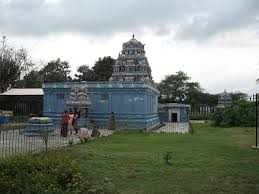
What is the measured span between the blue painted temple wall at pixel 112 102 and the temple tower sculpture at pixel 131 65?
4.30 metres

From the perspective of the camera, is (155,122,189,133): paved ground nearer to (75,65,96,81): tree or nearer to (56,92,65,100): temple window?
(56,92,65,100): temple window

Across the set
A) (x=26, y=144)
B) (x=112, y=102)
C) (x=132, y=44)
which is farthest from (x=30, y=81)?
(x=26, y=144)

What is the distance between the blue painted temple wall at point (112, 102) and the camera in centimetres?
3106

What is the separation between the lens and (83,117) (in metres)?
30.7

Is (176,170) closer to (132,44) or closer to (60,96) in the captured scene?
(60,96)

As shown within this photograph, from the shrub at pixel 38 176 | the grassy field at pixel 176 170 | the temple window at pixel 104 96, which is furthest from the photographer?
the temple window at pixel 104 96

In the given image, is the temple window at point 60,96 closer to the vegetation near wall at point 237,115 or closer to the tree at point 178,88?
the vegetation near wall at point 237,115

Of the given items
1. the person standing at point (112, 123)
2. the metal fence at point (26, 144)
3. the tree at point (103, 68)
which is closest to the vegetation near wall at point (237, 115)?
the person standing at point (112, 123)

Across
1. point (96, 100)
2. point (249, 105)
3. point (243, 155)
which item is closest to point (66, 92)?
point (96, 100)

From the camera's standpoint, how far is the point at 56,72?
58.8m

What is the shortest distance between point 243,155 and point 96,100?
66.2ft

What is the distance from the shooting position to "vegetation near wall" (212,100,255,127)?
34719 mm

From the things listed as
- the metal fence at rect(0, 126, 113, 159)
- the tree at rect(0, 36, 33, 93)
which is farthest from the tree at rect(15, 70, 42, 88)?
the metal fence at rect(0, 126, 113, 159)

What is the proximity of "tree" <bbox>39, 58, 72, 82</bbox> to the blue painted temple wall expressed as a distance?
2286 centimetres
